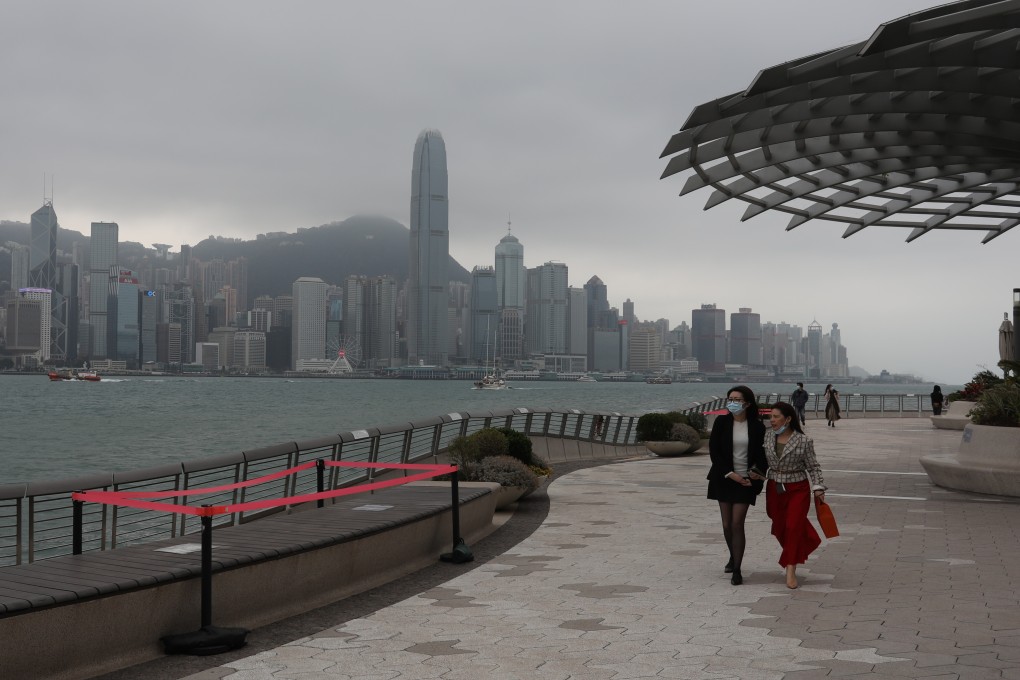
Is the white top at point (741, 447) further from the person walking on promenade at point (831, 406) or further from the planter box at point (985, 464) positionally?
the person walking on promenade at point (831, 406)

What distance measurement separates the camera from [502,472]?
48.0 ft

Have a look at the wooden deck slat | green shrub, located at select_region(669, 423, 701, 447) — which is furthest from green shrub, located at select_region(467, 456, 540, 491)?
green shrub, located at select_region(669, 423, 701, 447)

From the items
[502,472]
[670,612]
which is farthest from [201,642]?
[502,472]

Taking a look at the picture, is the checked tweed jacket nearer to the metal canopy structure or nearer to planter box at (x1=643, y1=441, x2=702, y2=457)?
the metal canopy structure

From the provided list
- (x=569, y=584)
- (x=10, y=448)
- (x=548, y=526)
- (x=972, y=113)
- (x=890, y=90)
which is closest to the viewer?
(x=569, y=584)

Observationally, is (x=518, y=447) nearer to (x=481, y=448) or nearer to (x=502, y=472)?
(x=481, y=448)

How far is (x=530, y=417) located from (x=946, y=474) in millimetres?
10074

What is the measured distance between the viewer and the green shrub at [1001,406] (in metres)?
16.2

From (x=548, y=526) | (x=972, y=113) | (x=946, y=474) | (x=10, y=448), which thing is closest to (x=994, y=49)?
(x=972, y=113)

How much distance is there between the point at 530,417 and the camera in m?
24.5

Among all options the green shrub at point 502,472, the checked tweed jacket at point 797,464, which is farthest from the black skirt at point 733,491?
the green shrub at point 502,472

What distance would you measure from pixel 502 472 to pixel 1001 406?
8.28m

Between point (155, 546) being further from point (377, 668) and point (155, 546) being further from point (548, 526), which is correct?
point (548, 526)

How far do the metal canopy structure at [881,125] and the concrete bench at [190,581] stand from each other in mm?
10161
